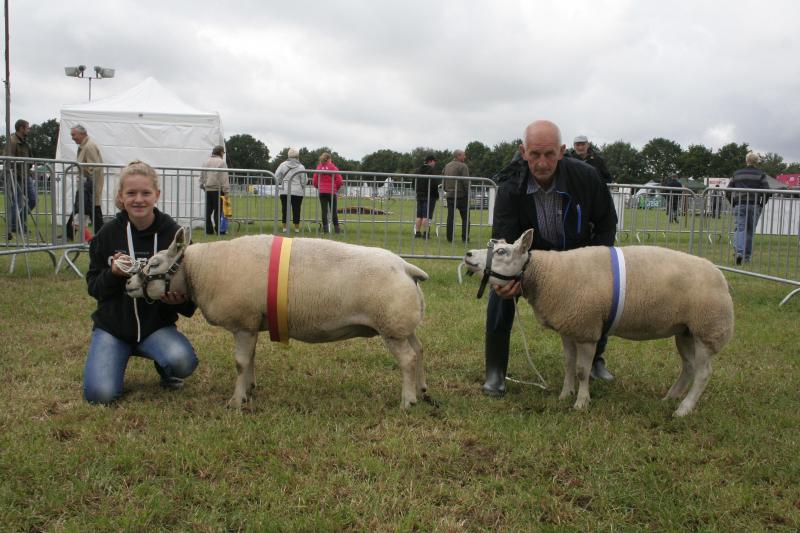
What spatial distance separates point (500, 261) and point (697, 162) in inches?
4035

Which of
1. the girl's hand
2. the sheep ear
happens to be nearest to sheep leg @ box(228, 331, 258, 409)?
the girl's hand

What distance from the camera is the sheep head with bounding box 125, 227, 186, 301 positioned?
413 centimetres

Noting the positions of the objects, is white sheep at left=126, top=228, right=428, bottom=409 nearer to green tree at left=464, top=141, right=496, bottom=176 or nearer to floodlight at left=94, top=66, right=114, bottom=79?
floodlight at left=94, top=66, right=114, bottom=79

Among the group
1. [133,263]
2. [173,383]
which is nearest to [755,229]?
[173,383]

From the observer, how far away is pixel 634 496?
3203 mm

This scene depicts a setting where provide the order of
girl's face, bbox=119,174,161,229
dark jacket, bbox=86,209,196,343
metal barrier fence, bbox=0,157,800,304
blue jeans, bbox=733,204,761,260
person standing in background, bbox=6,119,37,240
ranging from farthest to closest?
blue jeans, bbox=733,204,761,260 → metal barrier fence, bbox=0,157,800,304 → person standing in background, bbox=6,119,37,240 → dark jacket, bbox=86,209,196,343 → girl's face, bbox=119,174,161,229

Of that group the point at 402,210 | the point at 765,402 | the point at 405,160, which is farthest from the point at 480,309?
the point at 405,160

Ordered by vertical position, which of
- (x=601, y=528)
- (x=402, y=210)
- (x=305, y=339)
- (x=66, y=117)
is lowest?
(x=601, y=528)

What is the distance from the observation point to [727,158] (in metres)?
93.6

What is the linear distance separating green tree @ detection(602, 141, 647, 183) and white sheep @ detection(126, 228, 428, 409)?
105881mm

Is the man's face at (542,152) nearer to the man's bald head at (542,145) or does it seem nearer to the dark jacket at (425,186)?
the man's bald head at (542,145)

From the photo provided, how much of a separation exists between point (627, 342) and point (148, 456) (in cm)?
461

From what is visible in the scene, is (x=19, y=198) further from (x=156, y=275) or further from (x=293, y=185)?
(x=156, y=275)

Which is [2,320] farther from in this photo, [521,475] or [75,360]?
[521,475]
